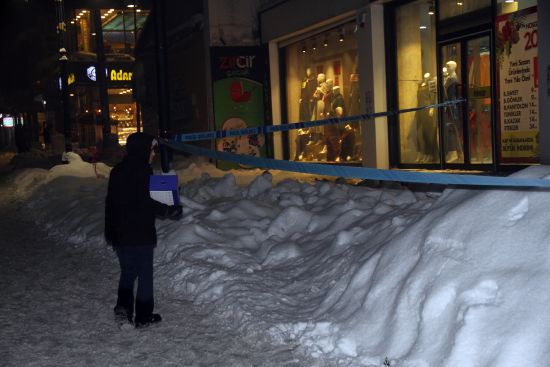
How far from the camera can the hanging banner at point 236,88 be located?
19.5 m

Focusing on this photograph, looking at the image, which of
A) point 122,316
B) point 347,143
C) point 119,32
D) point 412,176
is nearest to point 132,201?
point 122,316

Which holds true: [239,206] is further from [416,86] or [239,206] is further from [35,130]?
[35,130]

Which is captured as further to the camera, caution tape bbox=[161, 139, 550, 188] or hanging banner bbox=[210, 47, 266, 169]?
hanging banner bbox=[210, 47, 266, 169]

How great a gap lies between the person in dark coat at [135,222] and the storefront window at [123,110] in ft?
140

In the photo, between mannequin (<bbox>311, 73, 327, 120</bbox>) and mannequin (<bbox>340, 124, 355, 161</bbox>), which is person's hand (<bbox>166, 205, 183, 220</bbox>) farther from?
mannequin (<bbox>311, 73, 327, 120</bbox>)

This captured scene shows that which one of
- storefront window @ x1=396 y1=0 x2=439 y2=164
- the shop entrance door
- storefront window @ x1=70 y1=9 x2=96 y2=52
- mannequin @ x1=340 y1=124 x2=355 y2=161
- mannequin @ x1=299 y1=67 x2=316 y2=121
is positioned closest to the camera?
the shop entrance door

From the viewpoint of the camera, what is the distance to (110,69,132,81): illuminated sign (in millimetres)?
42938

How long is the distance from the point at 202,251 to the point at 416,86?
7.54 metres

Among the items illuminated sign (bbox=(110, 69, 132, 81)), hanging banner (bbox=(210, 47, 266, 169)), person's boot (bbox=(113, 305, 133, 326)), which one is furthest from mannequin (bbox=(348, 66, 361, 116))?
illuminated sign (bbox=(110, 69, 132, 81))

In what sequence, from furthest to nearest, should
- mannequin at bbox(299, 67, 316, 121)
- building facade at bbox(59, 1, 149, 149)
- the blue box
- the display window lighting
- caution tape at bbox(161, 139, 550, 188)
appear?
1. building facade at bbox(59, 1, 149, 149)
2. mannequin at bbox(299, 67, 316, 121)
3. the display window lighting
4. the blue box
5. caution tape at bbox(161, 139, 550, 188)

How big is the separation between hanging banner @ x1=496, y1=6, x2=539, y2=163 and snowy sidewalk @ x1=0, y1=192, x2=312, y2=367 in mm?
6793

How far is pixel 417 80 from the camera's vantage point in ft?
46.5

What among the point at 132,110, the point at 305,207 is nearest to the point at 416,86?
the point at 305,207

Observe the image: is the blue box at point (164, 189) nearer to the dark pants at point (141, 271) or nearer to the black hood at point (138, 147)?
the black hood at point (138, 147)
